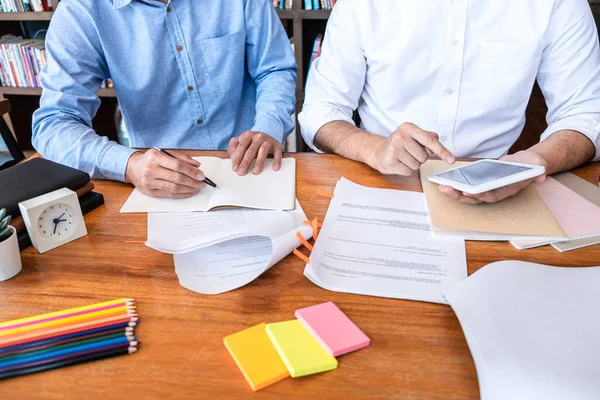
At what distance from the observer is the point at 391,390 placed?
0.48 metres

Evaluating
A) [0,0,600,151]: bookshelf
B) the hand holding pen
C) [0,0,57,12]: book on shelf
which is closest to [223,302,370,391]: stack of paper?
the hand holding pen

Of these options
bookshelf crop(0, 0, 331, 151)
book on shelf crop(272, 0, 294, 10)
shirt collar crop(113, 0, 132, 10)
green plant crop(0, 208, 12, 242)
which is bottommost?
bookshelf crop(0, 0, 331, 151)

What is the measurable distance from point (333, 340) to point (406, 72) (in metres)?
0.91

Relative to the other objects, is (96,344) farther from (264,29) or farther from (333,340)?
(264,29)

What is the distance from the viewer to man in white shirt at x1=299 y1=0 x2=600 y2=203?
3.71 ft

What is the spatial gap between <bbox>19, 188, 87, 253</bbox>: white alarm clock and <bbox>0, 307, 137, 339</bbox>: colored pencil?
200mm

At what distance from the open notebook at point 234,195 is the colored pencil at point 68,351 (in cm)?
34

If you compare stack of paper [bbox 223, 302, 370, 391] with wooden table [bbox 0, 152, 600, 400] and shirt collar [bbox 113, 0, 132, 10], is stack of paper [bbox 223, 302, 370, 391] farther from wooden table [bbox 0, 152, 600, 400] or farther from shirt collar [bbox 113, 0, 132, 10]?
shirt collar [bbox 113, 0, 132, 10]

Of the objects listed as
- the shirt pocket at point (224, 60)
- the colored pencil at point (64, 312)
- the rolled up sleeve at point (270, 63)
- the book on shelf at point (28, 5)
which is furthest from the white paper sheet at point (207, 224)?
the book on shelf at point (28, 5)

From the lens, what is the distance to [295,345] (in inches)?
20.5

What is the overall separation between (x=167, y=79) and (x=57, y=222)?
2.32 feet

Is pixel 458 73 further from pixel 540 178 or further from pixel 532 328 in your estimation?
pixel 532 328

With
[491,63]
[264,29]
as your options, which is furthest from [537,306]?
[264,29]

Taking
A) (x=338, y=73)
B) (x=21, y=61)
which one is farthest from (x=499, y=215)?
(x=21, y=61)
